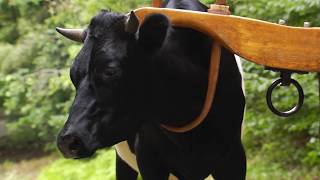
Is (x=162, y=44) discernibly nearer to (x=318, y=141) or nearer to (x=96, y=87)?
(x=96, y=87)

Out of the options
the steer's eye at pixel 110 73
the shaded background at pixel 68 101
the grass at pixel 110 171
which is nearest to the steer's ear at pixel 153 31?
the steer's eye at pixel 110 73

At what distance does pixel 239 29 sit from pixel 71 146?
25.2 inches

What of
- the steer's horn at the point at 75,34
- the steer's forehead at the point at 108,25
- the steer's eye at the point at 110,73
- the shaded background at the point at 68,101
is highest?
the steer's forehead at the point at 108,25

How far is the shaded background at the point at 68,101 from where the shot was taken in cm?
401

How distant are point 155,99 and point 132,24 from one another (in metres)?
0.26

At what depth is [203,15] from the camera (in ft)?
5.67

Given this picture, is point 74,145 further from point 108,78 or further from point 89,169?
point 89,169

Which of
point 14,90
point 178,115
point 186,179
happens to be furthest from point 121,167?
point 14,90

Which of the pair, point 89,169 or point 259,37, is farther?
point 89,169

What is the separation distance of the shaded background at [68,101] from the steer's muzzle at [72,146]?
177 cm

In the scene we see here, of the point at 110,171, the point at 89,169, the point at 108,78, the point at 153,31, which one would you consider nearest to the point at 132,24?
the point at 153,31

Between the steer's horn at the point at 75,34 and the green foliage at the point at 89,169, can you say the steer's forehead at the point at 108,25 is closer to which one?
the steer's horn at the point at 75,34

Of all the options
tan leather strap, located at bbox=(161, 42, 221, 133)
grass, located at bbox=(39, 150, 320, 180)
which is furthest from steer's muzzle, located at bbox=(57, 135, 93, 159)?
grass, located at bbox=(39, 150, 320, 180)

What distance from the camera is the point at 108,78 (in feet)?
5.14
